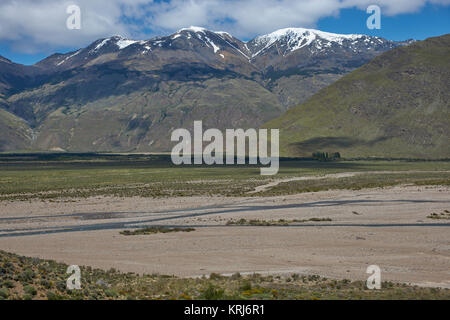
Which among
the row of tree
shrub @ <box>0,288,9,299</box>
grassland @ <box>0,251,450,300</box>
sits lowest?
grassland @ <box>0,251,450,300</box>

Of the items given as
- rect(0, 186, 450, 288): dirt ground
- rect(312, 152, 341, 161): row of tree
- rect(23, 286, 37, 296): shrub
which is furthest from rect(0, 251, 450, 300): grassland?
rect(312, 152, 341, 161): row of tree

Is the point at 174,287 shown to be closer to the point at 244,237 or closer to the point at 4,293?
the point at 4,293

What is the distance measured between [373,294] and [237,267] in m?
9.38

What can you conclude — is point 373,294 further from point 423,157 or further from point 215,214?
point 423,157

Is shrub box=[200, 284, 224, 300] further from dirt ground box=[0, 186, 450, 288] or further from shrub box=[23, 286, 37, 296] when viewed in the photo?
dirt ground box=[0, 186, 450, 288]

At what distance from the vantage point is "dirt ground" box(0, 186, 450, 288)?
27.9 meters

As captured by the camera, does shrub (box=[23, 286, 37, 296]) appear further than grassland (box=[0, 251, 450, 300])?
No

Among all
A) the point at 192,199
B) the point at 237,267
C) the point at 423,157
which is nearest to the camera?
the point at 237,267

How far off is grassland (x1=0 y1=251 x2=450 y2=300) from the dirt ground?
2.47m

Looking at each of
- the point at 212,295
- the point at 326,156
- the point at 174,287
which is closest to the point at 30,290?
the point at 174,287

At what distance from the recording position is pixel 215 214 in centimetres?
5228

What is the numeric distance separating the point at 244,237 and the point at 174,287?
654 inches

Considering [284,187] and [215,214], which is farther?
[284,187]
